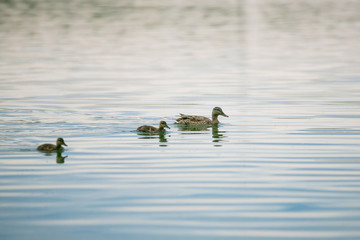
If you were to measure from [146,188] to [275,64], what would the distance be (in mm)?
20852

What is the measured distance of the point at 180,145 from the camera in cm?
1393

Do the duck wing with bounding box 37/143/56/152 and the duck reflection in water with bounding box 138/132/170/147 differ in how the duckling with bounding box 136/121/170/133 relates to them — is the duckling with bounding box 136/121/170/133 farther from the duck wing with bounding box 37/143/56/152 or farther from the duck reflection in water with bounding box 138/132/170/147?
the duck wing with bounding box 37/143/56/152

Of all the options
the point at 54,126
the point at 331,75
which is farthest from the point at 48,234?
the point at 331,75

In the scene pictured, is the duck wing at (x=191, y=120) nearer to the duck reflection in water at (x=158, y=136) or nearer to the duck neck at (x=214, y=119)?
the duck neck at (x=214, y=119)

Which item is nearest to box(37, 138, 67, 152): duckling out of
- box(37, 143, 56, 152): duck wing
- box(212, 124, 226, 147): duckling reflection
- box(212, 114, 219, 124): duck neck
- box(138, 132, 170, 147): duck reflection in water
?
box(37, 143, 56, 152): duck wing

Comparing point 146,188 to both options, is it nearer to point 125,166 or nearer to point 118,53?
point 125,166

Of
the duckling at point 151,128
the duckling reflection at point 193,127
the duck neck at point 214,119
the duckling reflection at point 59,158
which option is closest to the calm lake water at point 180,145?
the duckling reflection at point 59,158

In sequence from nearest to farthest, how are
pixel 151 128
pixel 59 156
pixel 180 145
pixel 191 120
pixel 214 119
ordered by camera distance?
pixel 59 156 < pixel 180 145 < pixel 151 128 < pixel 191 120 < pixel 214 119

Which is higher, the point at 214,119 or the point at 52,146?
the point at 214,119

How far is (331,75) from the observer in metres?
25.9

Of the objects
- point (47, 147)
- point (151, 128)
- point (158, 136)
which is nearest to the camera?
→ point (47, 147)

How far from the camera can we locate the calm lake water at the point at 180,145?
8.85 metres

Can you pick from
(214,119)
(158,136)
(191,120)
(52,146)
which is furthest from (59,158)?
(214,119)

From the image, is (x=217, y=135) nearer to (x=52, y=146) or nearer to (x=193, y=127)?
(x=193, y=127)
